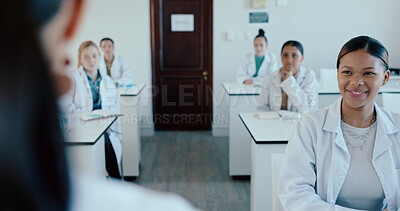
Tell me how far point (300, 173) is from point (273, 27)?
422 cm

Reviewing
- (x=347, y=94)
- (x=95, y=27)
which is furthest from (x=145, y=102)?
(x=347, y=94)

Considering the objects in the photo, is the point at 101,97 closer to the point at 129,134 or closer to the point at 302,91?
the point at 129,134

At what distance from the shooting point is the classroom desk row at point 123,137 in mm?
2453

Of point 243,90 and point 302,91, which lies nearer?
point 302,91

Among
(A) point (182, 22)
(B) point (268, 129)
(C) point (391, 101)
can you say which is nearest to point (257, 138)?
(B) point (268, 129)

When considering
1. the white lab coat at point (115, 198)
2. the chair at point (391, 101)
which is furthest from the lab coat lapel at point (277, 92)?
the white lab coat at point (115, 198)

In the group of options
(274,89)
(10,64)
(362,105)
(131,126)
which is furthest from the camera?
(131,126)

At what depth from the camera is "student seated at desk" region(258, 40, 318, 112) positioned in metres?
3.35

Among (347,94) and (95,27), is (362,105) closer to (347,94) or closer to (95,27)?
(347,94)

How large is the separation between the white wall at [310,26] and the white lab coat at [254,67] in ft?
1.43

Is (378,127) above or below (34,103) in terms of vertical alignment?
below

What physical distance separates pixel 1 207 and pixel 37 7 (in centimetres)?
15

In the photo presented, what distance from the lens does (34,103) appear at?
0.29 metres

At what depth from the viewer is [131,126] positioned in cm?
386
